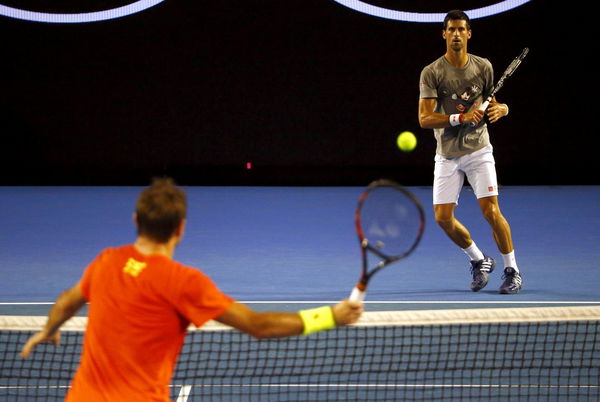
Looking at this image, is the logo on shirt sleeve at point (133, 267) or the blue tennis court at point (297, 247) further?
the blue tennis court at point (297, 247)

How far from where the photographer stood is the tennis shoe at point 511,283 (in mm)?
6762

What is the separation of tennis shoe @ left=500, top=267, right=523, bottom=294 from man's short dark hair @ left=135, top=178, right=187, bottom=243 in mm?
4477

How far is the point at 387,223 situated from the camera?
347cm

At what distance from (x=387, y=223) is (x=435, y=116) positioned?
3364mm

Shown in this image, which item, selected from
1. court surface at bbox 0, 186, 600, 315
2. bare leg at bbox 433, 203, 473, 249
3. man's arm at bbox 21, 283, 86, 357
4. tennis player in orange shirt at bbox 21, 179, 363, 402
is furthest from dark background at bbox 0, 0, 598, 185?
tennis player in orange shirt at bbox 21, 179, 363, 402

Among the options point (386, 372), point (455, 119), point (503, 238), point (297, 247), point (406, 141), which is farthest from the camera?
point (406, 141)

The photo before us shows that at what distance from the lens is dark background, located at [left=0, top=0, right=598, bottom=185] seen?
1362cm

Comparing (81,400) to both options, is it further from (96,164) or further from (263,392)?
(96,164)

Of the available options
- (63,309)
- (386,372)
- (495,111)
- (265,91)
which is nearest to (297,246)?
(495,111)

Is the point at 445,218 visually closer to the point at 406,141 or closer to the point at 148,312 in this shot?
the point at 148,312

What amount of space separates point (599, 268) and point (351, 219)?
343cm

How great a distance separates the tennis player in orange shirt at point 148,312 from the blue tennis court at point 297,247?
1.97 meters

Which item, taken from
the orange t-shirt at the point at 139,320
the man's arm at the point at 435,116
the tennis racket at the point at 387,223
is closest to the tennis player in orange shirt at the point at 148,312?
the orange t-shirt at the point at 139,320

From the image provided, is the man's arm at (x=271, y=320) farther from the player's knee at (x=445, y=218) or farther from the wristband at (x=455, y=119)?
the player's knee at (x=445, y=218)
